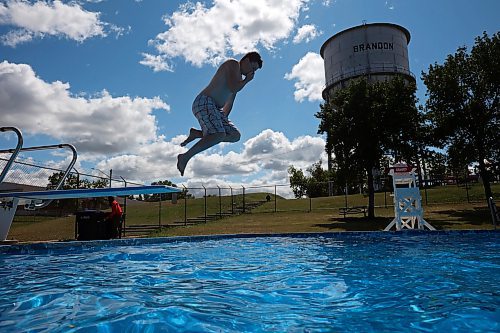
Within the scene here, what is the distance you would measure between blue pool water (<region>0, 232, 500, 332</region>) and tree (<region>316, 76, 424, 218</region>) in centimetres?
1235

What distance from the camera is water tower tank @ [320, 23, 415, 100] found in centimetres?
3897

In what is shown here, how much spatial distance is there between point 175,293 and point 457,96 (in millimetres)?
20362

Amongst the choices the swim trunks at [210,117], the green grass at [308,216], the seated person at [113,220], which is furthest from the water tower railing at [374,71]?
the swim trunks at [210,117]

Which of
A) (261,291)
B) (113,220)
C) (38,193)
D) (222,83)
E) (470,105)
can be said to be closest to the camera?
(261,291)

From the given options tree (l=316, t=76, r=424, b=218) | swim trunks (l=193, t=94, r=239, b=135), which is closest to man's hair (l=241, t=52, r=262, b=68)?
swim trunks (l=193, t=94, r=239, b=135)

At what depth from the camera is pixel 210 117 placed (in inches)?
259

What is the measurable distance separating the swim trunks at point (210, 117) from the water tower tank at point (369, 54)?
3436cm

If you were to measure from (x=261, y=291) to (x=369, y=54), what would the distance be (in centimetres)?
3994

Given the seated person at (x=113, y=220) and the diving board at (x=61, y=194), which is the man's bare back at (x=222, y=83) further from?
the seated person at (x=113, y=220)

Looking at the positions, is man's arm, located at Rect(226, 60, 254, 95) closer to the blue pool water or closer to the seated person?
the blue pool water

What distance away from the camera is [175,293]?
13.6ft

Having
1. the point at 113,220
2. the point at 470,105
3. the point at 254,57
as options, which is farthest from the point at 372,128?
the point at 254,57

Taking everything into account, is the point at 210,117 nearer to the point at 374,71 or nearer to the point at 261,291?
the point at 261,291

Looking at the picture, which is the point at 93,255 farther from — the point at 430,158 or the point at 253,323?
the point at 430,158
